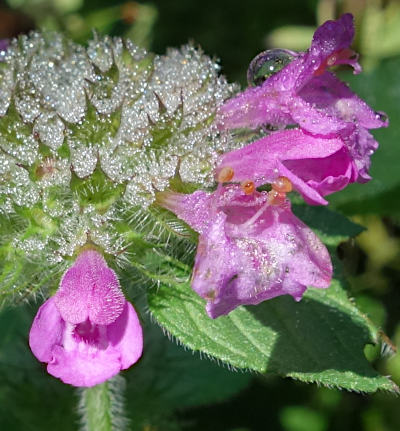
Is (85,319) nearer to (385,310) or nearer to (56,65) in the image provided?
(56,65)

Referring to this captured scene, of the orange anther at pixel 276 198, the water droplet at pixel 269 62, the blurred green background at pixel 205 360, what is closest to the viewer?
the orange anther at pixel 276 198

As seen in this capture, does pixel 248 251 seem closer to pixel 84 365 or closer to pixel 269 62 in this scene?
pixel 84 365

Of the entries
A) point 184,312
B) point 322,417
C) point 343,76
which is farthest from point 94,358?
point 343,76

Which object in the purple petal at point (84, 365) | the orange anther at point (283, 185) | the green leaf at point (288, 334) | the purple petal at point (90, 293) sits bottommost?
the green leaf at point (288, 334)

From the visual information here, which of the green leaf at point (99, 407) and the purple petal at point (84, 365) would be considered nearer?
the purple petal at point (84, 365)

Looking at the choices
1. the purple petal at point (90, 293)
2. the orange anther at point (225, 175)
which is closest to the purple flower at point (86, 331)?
the purple petal at point (90, 293)

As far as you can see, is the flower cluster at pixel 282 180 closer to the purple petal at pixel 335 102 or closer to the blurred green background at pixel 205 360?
the purple petal at pixel 335 102

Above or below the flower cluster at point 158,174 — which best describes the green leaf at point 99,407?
below

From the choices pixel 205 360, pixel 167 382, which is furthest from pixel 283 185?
pixel 205 360
